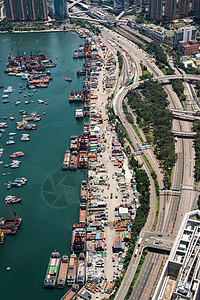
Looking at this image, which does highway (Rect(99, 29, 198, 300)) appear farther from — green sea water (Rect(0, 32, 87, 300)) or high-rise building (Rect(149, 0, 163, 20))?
high-rise building (Rect(149, 0, 163, 20))

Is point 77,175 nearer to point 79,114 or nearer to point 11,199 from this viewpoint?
point 11,199

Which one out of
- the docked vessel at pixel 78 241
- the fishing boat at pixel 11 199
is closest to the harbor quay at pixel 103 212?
the docked vessel at pixel 78 241

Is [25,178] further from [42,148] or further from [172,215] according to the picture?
[172,215]

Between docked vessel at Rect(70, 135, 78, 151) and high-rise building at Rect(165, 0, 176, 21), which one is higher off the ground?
high-rise building at Rect(165, 0, 176, 21)

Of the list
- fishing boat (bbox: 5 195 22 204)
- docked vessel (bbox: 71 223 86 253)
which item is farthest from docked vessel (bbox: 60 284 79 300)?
fishing boat (bbox: 5 195 22 204)

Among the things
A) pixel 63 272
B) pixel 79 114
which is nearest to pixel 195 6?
pixel 79 114

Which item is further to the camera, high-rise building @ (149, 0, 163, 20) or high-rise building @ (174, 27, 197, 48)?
high-rise building @ (149, 0, 163, 20)

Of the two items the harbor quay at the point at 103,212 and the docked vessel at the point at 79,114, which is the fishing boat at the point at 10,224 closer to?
the harbor quay at the point at 103,212
